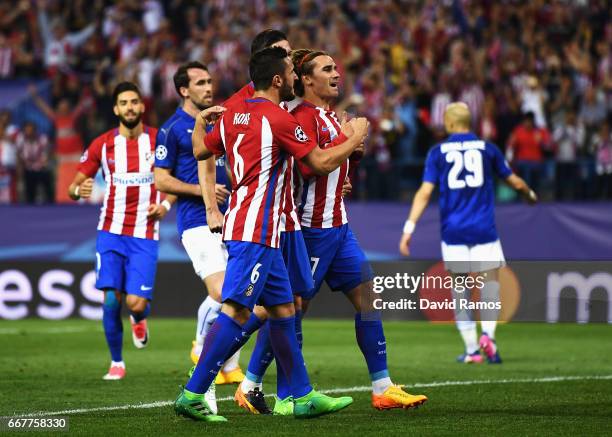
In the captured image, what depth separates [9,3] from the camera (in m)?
25.9

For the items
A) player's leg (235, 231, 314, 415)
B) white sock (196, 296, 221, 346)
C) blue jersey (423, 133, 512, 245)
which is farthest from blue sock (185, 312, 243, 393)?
blue jersey (423, 133, 512, 245)

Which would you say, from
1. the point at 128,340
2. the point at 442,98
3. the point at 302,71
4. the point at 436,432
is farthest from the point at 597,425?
the point at 442,98

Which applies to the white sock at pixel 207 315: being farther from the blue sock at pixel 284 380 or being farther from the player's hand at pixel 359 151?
the player's hand at pixel 359 151

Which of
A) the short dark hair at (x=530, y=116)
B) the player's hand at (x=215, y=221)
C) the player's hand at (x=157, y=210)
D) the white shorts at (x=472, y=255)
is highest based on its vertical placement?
the short dark hair at (x=530, y=116)

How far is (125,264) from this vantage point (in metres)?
11.6

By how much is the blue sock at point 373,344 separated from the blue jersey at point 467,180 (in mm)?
4189

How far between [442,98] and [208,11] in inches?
238

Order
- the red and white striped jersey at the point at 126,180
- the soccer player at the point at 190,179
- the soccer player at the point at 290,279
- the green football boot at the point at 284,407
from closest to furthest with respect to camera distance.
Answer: the soccer player at the point at 290,279 → the green football boot at the point at 284,407 → the soccer player at the point at 190,179 → the red and white striped jersey at the point at 126,180

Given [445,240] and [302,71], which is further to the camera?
[445,240]

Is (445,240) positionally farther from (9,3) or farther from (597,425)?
(9,3)

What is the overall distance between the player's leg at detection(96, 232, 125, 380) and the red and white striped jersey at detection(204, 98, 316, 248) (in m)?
3.84

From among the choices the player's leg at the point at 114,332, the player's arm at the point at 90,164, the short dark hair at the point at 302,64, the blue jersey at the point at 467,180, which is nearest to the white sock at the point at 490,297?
the blue jersey at the point at 467,180

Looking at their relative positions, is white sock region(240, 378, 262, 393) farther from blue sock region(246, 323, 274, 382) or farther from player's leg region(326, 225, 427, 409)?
player's leg region(326, 225, 427, 409)

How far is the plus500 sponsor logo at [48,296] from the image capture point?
17.7 meters
